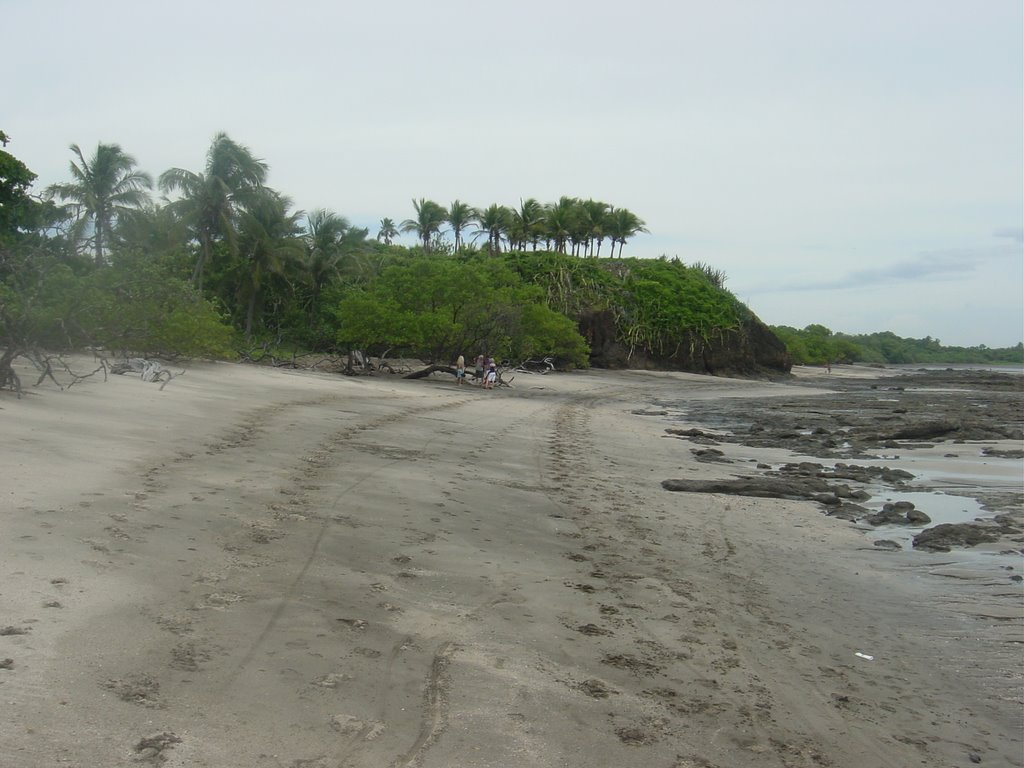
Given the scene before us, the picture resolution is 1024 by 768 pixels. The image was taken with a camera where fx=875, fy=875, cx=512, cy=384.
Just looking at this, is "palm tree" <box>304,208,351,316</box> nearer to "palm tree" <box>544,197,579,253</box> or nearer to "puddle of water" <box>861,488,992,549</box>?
"palm tree" <box>544,197,579,253</box>

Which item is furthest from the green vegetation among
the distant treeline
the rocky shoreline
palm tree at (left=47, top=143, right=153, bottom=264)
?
the distant treeline

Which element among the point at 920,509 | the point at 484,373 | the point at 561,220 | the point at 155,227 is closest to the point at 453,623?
the point at 920,509

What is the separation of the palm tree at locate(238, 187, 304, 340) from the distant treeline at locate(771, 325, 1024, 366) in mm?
39942

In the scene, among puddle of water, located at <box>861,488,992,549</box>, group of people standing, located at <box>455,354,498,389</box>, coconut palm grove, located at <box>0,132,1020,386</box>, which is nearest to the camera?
puddle of water, located at <box>861,488,992,549</box>

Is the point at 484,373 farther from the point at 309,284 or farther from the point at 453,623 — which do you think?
the point at 453,623

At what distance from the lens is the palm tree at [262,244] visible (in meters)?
38.9

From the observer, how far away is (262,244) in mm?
39031

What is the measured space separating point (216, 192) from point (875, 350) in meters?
109

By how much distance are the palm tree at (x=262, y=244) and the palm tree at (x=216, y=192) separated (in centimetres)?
59

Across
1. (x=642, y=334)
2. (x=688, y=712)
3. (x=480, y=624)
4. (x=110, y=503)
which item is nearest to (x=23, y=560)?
(x=110, y=503)

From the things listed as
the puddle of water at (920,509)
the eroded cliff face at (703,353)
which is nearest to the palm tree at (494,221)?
the eroded cliff face at (703,353)

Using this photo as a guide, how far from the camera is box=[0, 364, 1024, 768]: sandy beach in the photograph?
3463 millimetres

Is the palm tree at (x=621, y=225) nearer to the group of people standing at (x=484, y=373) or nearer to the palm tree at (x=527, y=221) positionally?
the palm tree at (x=527, y=221)

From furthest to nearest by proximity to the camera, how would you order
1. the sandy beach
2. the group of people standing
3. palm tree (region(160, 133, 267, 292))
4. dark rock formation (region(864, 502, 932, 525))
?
palm tree (region(160, 133, 267, 292))
the group of people standing
dark rock formation (region(864, 502, 932, 525))
the sandy beach
